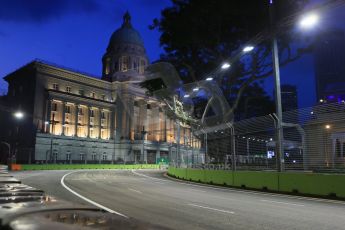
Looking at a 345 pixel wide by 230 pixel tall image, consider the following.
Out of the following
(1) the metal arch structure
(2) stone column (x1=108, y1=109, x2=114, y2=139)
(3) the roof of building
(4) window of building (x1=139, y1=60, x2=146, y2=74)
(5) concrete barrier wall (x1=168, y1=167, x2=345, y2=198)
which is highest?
(3) the roof of building

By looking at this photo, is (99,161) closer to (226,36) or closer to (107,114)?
(107,114)

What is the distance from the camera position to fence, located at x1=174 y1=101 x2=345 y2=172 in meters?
15.8

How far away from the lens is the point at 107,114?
98938mm

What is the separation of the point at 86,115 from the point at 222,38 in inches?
2711

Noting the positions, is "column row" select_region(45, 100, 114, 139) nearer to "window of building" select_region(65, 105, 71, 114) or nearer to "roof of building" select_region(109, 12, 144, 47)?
"window of building" select_region(65, 105, 71, 114)

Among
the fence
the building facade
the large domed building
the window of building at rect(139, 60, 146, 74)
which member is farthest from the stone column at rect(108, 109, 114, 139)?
the fence

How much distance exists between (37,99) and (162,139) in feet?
133

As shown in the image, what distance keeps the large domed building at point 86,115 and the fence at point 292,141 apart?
5232 centimetres

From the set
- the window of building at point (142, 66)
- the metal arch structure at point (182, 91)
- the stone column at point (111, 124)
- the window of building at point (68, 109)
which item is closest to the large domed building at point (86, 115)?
the stone column at point (111, 124)

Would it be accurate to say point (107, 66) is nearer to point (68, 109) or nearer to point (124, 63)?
point (124, 63)

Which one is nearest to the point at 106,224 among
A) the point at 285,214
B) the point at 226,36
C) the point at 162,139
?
the point at 285,214

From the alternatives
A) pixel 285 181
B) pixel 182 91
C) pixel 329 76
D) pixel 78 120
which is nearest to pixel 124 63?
pixel 78 120

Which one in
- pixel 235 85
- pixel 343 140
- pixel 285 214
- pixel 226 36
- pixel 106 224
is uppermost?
pixel 226 36

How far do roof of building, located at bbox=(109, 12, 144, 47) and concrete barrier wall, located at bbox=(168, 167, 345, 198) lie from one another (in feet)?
308
